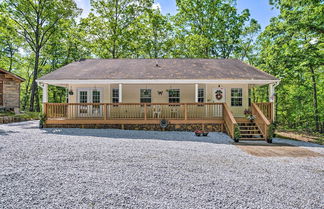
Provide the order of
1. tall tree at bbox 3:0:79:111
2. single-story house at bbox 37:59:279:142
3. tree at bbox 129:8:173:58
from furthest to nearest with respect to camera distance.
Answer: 1. tree at bbox 129:8:173:58
2. tall tree at bbox 3:0:79:111
3. single-story house at bbox 37:59:279:142

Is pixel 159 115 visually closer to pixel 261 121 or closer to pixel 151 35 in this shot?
pixel 261 121

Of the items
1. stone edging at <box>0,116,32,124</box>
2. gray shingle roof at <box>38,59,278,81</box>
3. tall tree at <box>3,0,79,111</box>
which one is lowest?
stone edging at <box>0,116,32,124</box>

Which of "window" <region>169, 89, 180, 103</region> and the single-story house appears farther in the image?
"window" <region>169, 89, 180, 103</region>

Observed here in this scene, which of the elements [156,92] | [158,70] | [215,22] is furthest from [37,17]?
[215,22]

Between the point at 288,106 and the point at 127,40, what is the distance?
20.4 meters

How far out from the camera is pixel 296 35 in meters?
10.2

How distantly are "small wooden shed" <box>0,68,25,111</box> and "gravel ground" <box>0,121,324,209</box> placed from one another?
44.7 feet

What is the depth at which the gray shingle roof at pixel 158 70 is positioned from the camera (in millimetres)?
10836

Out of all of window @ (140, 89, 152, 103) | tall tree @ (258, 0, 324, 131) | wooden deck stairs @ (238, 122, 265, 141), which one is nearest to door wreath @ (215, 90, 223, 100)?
wooden deck stairs @ (238, 122, 265, 141)

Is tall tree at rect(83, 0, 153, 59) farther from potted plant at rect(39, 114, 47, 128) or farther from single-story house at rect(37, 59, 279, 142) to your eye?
potted plant at rect(39, 114, 47, 128)

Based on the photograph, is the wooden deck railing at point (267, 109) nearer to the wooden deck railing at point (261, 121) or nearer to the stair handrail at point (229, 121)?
the wooden deck railing at point (261, 121)

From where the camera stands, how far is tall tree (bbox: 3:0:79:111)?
1992 centimetres

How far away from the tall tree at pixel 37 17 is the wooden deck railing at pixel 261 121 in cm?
2225

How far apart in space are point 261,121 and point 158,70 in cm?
708
